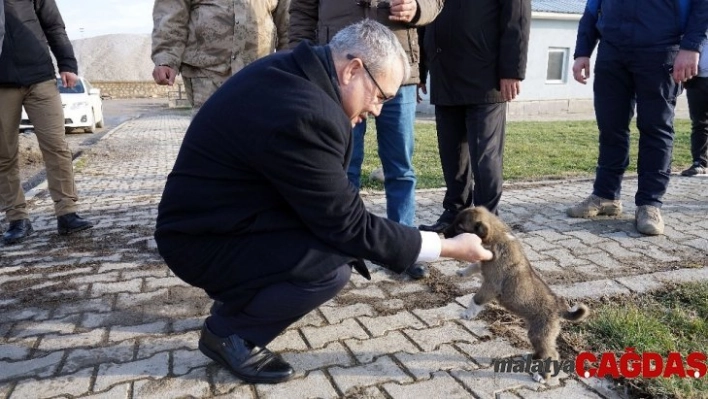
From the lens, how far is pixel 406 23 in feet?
10.8

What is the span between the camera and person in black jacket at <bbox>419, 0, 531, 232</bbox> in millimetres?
3594

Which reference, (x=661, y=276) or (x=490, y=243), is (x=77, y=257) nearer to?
(x=490, y=243)

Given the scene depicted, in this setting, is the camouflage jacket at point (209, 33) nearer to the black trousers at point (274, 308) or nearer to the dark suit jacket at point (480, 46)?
the dark suit jacket at point (480, 46)

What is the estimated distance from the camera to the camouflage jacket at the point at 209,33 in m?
3.73

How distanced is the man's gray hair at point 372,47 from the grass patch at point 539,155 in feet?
13.5

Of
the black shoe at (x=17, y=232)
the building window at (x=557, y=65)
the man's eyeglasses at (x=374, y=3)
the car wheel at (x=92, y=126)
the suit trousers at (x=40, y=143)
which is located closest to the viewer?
the man's eyeglasses at (x=374, y=3)

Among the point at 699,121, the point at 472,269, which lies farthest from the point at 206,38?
the point at 699,121

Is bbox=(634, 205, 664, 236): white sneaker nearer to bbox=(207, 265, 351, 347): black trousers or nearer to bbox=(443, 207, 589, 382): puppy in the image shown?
bbox=(443, 207, 589, 382): puppy

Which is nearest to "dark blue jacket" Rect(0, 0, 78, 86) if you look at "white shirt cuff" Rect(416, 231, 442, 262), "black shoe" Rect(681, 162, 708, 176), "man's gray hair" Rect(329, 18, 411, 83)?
"man's gray hair" Rect(329, 18, 411, 83)

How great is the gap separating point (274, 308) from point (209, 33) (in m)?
2.36

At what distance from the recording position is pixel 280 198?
7.08 feet

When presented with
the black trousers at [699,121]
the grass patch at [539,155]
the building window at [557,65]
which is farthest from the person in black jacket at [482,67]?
the building window at [557,65]

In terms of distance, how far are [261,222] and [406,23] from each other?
1.80m

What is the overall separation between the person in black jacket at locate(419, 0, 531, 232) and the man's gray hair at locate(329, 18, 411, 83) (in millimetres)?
1779
